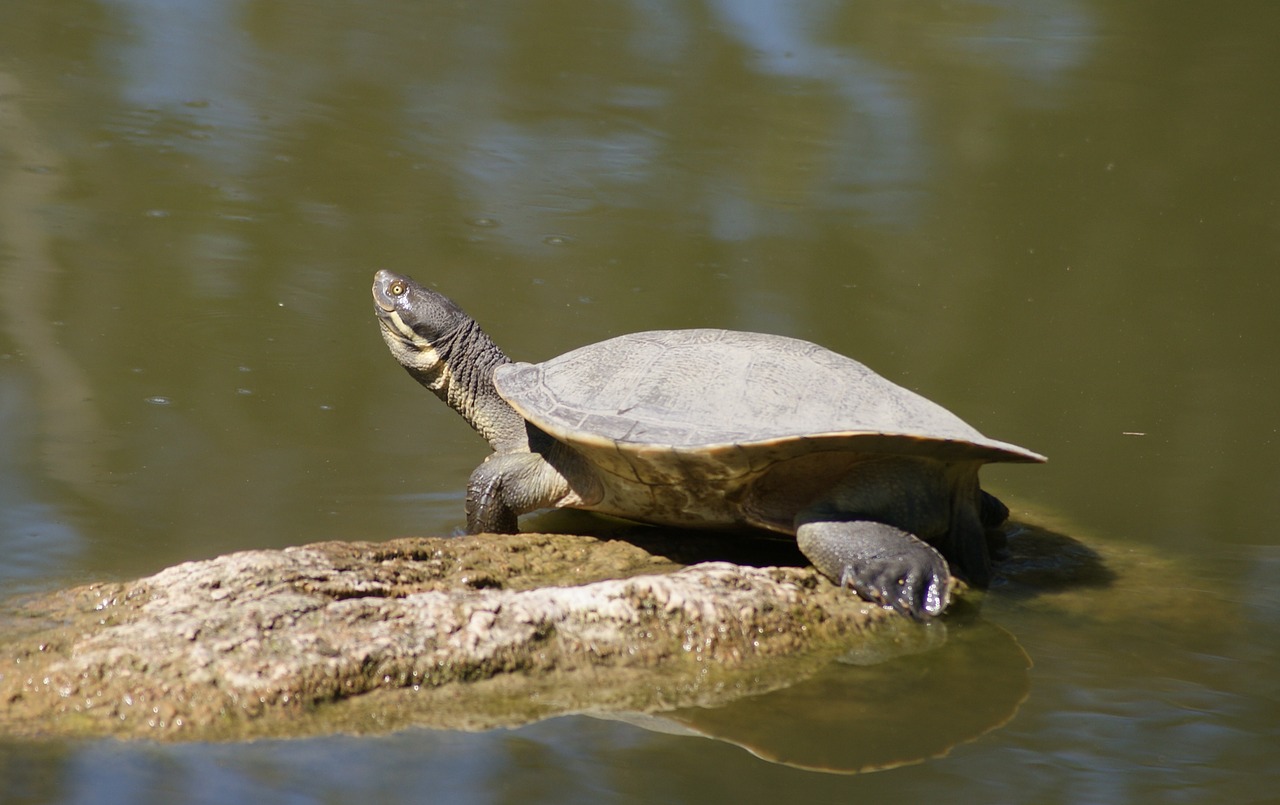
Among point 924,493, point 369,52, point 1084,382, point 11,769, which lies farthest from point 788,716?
point 369,52

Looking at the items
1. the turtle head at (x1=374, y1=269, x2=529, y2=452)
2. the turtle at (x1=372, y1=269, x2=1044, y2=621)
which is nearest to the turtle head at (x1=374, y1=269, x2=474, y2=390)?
the turtle head at (x1=374, y1=269, x2=529, y2=452)

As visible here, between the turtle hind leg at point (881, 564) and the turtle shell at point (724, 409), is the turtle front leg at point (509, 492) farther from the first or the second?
the turtle hind leg at point (881, 564)

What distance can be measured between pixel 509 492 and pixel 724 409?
0.95 meters

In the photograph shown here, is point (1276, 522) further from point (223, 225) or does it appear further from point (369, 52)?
point (369, 52)

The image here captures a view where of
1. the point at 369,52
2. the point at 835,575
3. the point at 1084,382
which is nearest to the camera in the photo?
the point at 835,575

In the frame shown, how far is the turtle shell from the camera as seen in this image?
3.67m

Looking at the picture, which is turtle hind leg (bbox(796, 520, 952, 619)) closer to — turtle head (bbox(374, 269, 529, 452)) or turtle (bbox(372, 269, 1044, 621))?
turtle (bbox(372, 269, 1044, 621))

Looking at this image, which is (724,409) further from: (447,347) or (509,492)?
(447,347)

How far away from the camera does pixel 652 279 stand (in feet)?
24.5

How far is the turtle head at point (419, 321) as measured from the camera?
504cm

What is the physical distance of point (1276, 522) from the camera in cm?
491

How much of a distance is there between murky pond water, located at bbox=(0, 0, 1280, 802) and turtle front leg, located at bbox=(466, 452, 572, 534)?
325 mm

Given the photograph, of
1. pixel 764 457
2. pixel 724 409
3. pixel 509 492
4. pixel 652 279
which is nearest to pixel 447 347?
pixel 509 492

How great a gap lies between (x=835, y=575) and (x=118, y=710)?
6.42 feet
